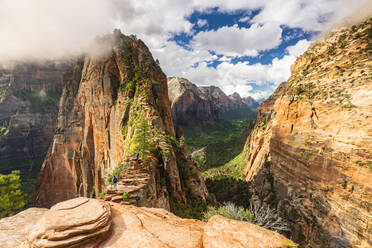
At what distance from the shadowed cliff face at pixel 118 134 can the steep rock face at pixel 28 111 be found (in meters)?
46.7

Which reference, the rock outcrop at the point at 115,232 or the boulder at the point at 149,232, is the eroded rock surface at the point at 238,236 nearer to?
the rock outcrop at the point at 115,232

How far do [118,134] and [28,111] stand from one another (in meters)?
94.8

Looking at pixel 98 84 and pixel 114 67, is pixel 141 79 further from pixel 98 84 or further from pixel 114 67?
pixel 98 84

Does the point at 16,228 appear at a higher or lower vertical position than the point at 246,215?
higher

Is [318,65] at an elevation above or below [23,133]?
above

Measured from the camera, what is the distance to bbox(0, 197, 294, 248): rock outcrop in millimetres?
5895

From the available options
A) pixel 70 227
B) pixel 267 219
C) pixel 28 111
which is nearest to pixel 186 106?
pixel 28 111

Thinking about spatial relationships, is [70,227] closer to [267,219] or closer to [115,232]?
[115,232]

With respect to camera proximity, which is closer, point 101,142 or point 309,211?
point 309,211

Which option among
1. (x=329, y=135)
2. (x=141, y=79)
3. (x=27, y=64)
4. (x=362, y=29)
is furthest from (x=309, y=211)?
(x=27, y=64)

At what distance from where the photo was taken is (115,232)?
7020 mm

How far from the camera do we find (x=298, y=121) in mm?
27766

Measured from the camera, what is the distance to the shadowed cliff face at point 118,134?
19.1 metres

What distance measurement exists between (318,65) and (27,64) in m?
138
